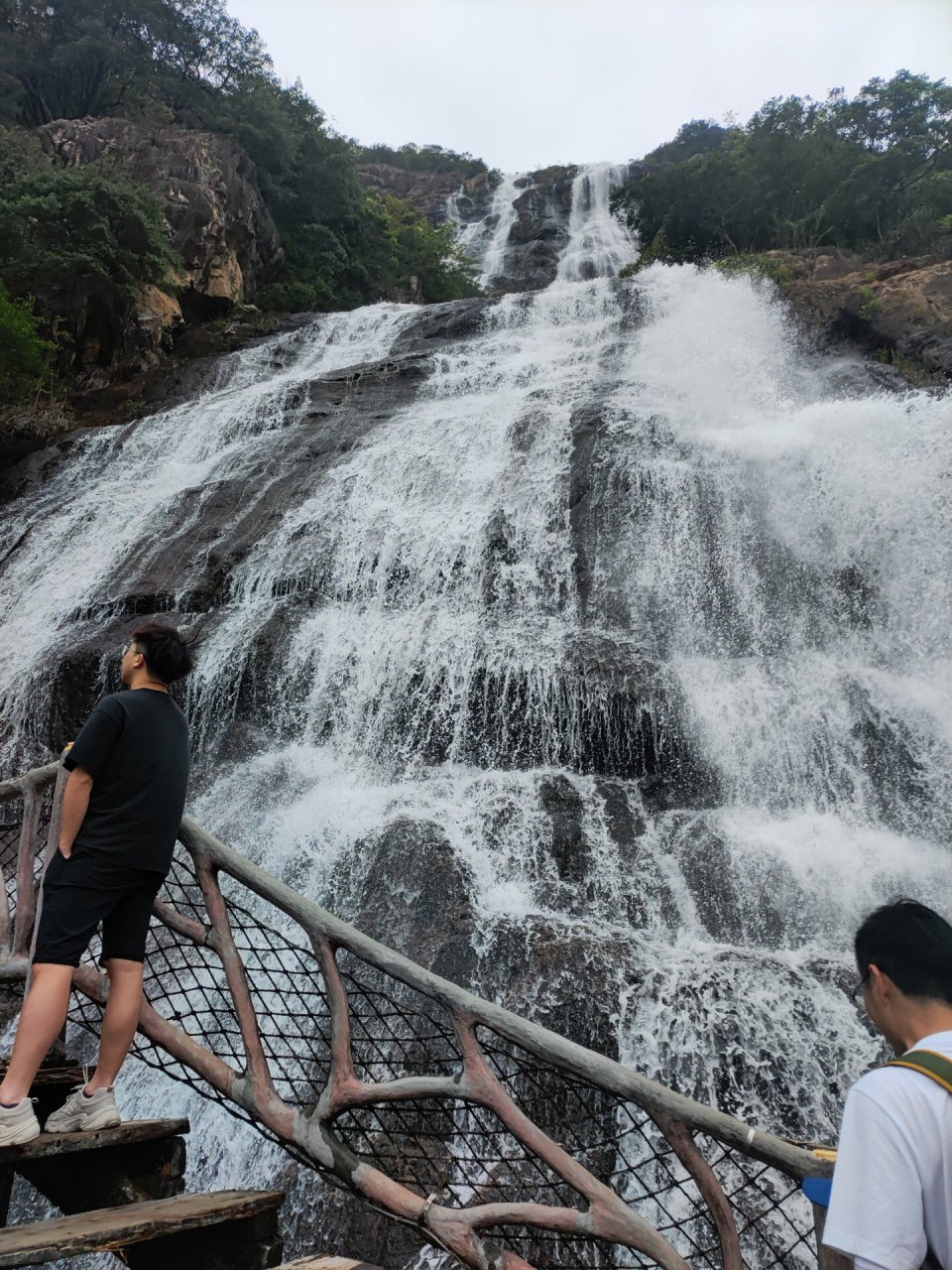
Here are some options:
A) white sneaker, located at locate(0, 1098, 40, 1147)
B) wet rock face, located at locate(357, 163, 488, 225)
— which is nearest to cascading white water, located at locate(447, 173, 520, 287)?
wet rock face, located at locate(357, 163, 488, 225)

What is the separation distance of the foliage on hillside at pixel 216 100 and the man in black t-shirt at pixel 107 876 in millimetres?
20958

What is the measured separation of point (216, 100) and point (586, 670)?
23.5 metres

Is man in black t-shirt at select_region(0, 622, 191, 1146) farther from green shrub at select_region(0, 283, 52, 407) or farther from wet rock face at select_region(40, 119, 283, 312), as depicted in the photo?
wet rock face at select_region(40, 119, 283, 312)

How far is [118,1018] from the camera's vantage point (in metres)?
2.50

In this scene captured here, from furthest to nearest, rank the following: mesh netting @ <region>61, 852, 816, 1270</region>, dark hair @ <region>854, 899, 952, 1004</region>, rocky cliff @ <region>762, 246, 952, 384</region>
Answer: rocky cliff @ <region>762, 246, 952, 384</region>, mesh netting @ <region>61, 852, 816, 1270</region>, dark hair @ <region>854, 899, 952, 1004</region>

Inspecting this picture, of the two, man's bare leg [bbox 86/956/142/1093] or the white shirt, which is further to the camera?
man's bare leg [bbox 86/956/142/1093]

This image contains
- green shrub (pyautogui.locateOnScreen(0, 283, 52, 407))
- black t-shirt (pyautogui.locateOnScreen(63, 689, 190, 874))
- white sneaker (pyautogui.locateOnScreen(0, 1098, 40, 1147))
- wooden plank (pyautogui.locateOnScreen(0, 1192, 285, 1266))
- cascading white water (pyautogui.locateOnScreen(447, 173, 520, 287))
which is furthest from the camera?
cascading white water (pyautogui.locateOnScreen(447, 173, 520, 287))

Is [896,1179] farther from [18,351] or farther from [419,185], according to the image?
[419,185]

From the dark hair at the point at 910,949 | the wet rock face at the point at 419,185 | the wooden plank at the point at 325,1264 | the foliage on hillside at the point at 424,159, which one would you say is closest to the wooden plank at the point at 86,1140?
the wooden plank at the point at 325,1264

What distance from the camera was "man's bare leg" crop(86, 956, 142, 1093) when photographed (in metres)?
2.48

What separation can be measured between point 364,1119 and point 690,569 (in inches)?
242

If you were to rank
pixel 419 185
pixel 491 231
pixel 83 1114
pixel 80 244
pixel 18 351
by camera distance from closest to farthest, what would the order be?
pixel 83 1114, pixel 18 351, pixel 80 244, pixel 491 231, pixel 419 185

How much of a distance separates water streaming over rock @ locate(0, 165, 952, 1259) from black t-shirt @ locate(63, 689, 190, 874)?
7.49 ft

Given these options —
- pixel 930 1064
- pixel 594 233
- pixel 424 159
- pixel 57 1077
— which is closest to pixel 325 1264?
pixel 57 1077
